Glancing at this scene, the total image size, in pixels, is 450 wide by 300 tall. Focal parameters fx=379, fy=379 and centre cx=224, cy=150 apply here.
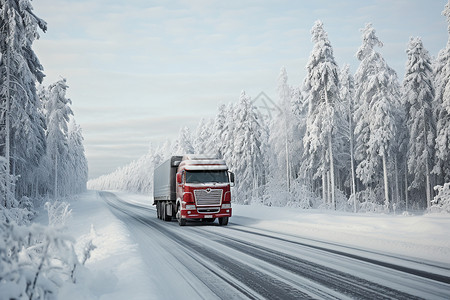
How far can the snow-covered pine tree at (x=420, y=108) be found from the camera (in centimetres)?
3634

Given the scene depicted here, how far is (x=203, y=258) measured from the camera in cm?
949

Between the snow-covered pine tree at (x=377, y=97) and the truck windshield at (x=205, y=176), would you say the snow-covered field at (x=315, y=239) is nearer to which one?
the truck windshield at (x=205, y=176)

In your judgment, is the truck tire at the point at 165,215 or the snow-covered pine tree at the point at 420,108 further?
the snow-covered pine tree at the point at 420,108

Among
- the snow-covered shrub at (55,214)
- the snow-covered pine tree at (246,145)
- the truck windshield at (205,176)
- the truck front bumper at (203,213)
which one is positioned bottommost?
the truck front bumper at (203,213)

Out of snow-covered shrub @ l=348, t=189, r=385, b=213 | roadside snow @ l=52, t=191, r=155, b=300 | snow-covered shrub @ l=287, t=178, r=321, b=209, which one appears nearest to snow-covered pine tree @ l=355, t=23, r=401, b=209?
snow-covered shrub @ l=348, t=189, r=385, b=213

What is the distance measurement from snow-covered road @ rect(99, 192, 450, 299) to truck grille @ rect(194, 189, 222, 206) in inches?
289

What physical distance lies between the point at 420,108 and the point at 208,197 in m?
27.6

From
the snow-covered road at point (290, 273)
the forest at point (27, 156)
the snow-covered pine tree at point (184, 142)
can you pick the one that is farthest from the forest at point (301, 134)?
the snow-covered pine tree at point (184, 142)

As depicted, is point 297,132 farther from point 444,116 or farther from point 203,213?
point 203,213

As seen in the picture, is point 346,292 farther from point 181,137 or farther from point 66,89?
point 181,137

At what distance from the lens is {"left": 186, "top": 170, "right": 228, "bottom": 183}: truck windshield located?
1923 cm

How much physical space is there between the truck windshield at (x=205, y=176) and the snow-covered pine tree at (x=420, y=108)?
2586 cm

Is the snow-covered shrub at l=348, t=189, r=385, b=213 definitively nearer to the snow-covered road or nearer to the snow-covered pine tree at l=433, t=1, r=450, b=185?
the snow-covered pine tree at l=433, t=1, r=450, b=185

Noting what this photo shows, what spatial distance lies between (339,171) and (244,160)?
46.5ft
